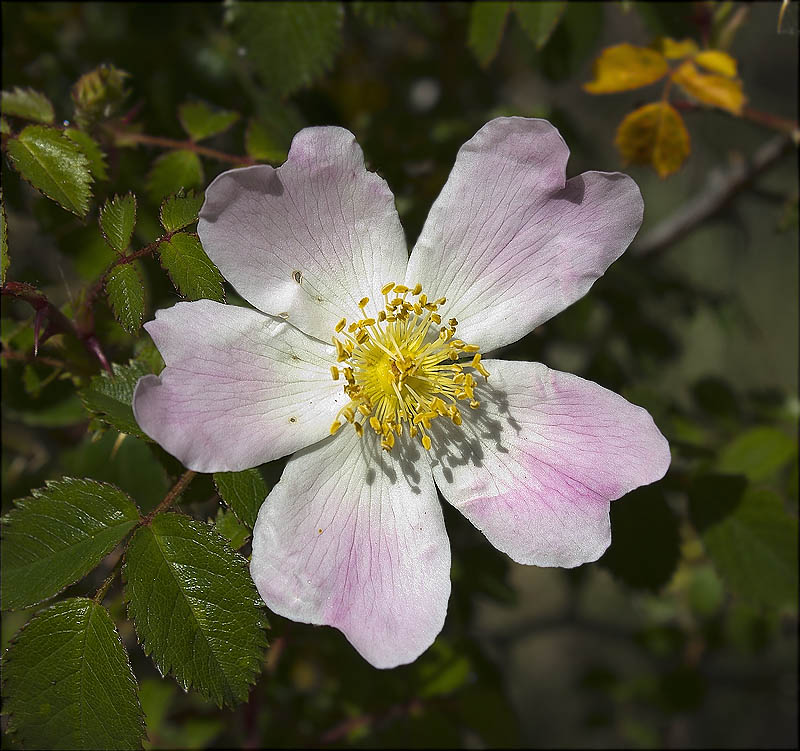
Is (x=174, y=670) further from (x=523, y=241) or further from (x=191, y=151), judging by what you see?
(x=191, y=151)

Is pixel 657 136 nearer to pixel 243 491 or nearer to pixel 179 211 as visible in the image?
pixel 179 211

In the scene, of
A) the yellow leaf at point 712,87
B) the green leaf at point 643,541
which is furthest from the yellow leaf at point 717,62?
the green leaf at point 643,541

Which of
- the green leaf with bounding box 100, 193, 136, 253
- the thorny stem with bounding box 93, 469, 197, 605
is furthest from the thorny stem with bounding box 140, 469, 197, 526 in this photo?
the green leaf with bounding box 100, 193, 136, 253

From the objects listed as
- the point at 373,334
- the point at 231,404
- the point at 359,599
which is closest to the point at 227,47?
the point at 373,334

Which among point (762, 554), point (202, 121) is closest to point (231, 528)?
point (202, 121)

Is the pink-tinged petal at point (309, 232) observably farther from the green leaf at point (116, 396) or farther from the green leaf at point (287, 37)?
the green leaf at point (287, 37)

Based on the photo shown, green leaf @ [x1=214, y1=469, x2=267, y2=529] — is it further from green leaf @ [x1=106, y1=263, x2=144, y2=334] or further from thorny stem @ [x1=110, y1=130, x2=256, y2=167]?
thorny stem @ [x1=110, y1=130, x2=256, y2=167]
